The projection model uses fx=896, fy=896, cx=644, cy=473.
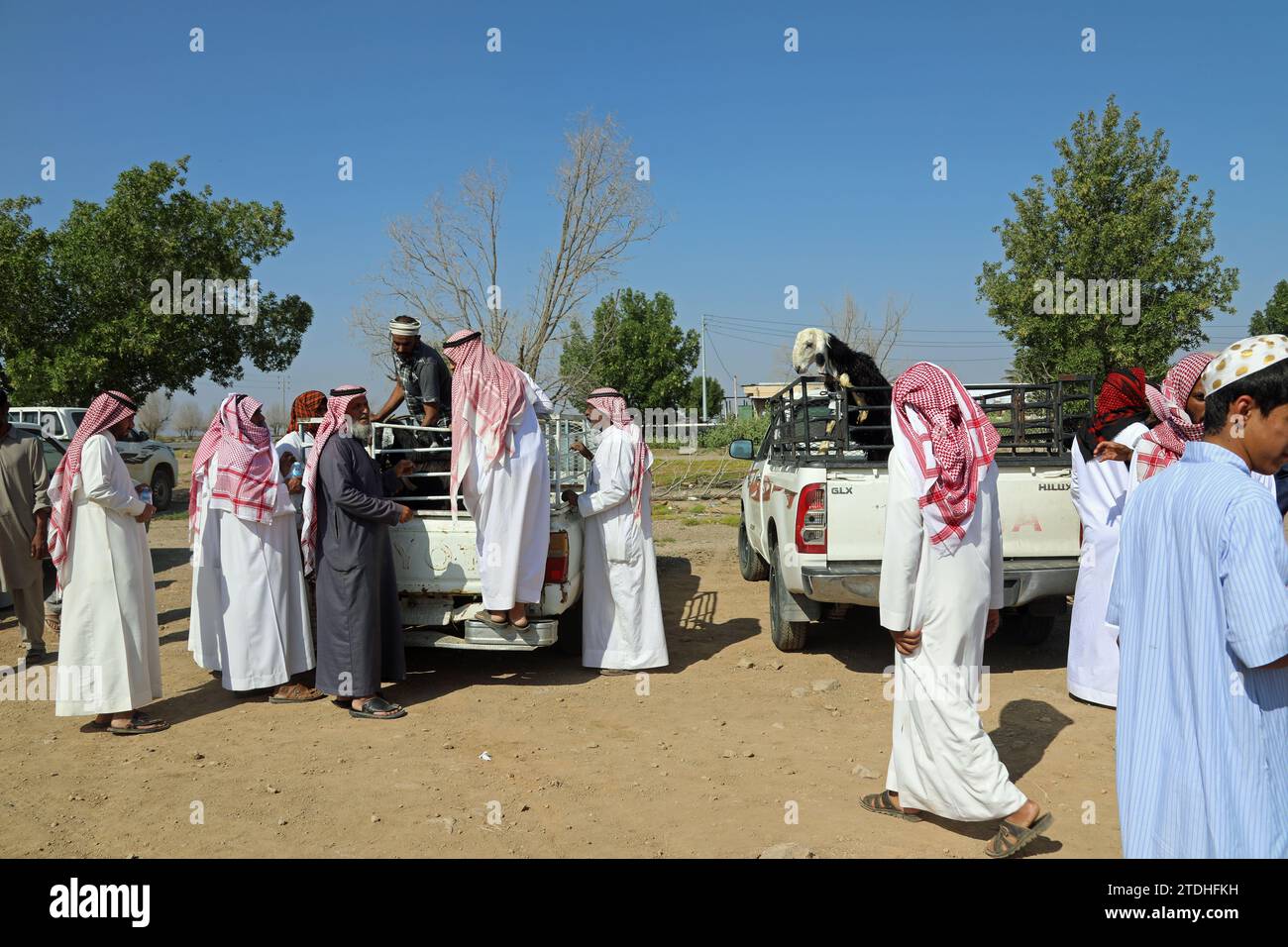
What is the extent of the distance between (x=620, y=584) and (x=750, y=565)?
3.73m

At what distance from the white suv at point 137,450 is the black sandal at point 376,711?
1213 centimetres

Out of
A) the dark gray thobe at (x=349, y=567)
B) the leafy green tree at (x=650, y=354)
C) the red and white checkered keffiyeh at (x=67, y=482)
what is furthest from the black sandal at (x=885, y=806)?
the leafy green tree at (x=650, y=354)

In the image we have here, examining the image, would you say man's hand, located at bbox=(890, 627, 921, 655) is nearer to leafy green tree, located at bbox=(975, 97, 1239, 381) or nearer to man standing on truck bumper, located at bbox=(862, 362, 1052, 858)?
man standing on truck bumper, located at bbox=(862, 362, 1052, 858)

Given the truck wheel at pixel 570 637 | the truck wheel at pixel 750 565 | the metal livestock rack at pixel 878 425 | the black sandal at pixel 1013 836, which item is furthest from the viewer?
the truck wheel at pixel 750 565

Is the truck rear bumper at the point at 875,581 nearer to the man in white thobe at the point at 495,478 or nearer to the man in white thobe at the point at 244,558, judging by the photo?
the man in white thobe at the point at 495,478

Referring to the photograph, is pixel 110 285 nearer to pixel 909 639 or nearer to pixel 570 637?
pixel 570 637

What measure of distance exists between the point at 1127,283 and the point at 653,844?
57.7 ft

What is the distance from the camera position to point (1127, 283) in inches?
693

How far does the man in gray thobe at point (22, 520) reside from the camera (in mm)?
6664

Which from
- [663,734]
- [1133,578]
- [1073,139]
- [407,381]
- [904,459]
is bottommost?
[663,734]

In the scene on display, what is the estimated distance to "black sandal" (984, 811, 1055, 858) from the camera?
11.5 ft

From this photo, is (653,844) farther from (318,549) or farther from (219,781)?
(318,549)
